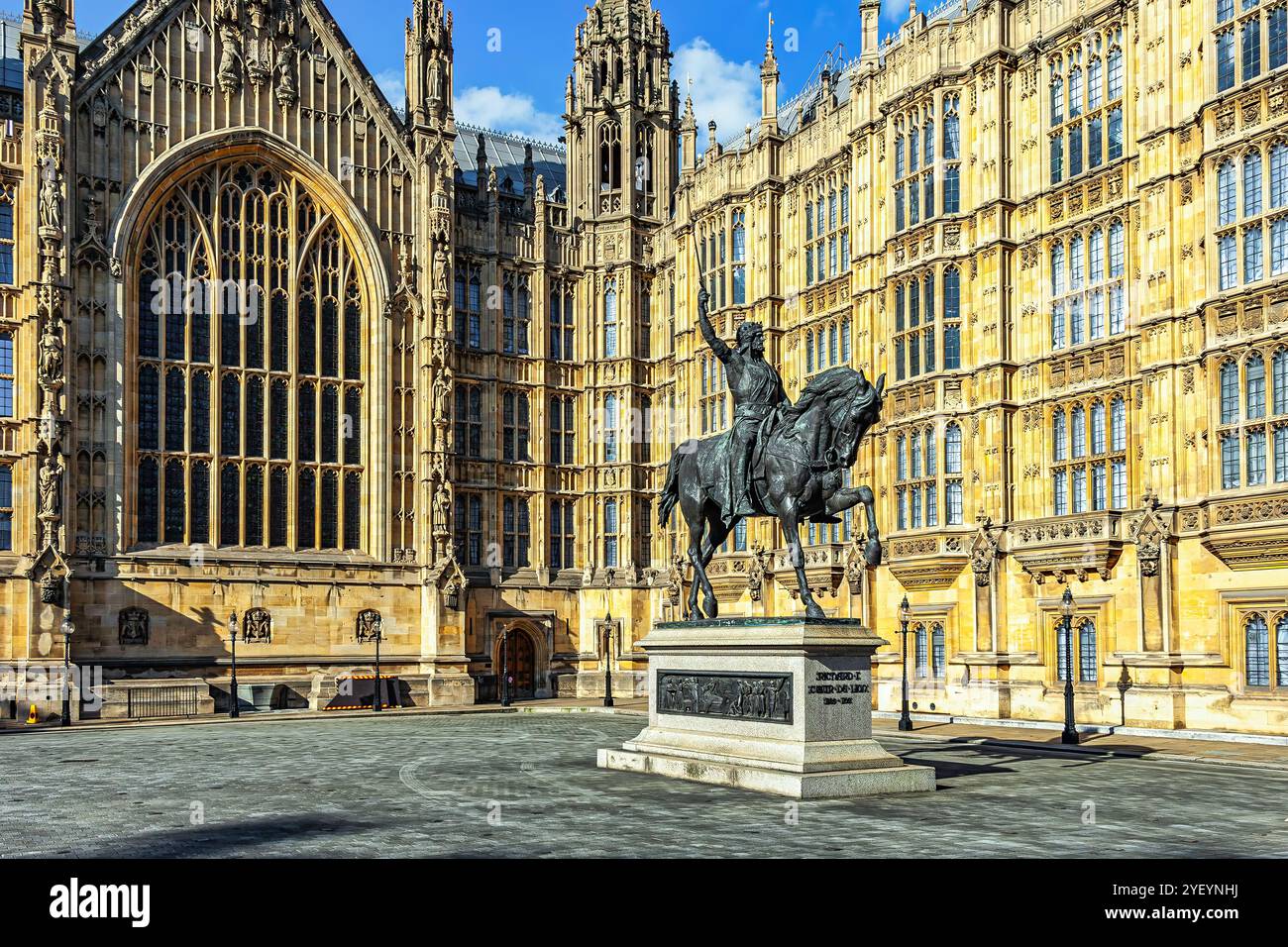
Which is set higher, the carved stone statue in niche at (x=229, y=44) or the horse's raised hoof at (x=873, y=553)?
the carved stone statue in niche at (x=229, y=44)

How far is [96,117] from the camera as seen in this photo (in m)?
52.7

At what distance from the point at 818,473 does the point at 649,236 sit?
40.1m

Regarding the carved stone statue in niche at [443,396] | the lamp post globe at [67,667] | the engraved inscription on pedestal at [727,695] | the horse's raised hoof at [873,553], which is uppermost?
the carved stone statue in niche at [443,396]

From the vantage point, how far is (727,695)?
24.9 meters

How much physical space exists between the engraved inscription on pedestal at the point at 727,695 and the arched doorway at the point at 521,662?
3414 centimetres

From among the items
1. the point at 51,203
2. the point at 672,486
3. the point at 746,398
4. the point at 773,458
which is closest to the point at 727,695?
the point at 773,458

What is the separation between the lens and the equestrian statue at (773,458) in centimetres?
2470

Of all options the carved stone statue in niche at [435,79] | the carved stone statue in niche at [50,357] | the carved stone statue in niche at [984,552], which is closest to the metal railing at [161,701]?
the carved stone statue in niche at [50,357]

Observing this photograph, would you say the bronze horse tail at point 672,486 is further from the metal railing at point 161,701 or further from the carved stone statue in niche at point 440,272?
the carved stone statue in niche at point 440,272

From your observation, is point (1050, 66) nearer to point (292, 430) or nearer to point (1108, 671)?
point (1108, 671)

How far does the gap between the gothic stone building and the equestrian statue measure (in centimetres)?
1441

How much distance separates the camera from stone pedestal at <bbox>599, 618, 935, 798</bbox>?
22656mm

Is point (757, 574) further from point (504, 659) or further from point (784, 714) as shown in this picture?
point (784, 714)
